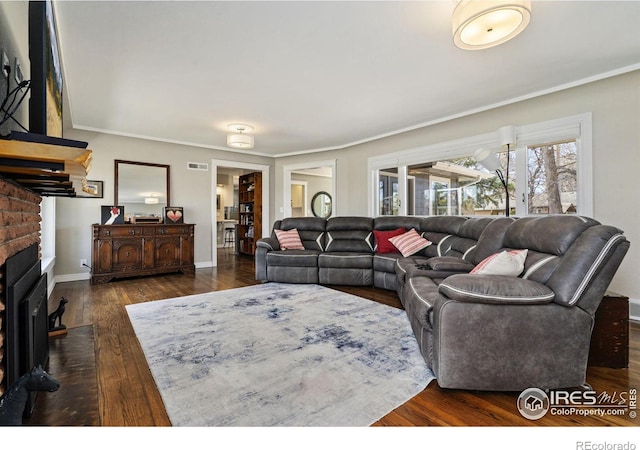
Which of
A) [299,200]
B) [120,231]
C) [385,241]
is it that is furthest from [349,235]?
[299,200]

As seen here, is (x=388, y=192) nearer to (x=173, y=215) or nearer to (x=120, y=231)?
(x=173, y=215)

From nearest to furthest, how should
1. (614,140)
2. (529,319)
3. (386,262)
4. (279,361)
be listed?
Answer: (529,319) → (279,361) → (614,140) → (386,262)

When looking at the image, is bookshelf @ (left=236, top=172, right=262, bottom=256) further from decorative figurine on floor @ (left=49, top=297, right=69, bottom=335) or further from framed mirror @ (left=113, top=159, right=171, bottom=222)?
decorative figurine on floor @ (left=49, top=297, right=69, bottom=335)

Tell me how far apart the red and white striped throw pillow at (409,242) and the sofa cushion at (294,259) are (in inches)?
45.6

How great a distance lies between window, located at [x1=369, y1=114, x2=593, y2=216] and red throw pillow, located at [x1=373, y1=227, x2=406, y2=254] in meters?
0.90

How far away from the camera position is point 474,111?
13.1 feet

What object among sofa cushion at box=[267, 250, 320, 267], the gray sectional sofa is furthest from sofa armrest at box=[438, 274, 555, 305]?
sofa cushion at box=[267, 250, 320, 267]

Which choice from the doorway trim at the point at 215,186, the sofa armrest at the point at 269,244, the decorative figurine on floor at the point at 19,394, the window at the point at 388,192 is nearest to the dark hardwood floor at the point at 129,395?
the decorative figurine on floor at the point at 19,394

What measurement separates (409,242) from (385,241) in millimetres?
381

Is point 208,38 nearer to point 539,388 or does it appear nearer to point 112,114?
point 112,114

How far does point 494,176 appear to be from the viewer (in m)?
4.06

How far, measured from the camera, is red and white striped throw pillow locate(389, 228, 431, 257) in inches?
156

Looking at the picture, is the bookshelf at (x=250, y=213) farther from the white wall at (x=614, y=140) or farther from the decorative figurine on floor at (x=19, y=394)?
the decorative figurine on floor at (x=19, y=394)
